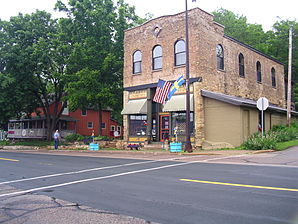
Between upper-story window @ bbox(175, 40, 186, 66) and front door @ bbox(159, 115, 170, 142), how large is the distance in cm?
435

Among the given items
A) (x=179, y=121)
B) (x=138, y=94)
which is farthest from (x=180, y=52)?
(x=179, y=121)

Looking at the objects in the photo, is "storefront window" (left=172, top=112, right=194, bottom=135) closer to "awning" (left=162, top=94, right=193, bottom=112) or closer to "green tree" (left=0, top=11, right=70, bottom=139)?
"awning" (left=162, top=94, right=193, bottom=112)

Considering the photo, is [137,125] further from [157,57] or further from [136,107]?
[157,57]

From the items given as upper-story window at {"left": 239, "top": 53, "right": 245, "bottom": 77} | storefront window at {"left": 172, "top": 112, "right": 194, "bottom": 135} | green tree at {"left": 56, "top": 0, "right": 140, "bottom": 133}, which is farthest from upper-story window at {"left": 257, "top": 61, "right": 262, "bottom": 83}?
green tree at {"left": 56, "top": 0, "right": 140, "bottom": 133}

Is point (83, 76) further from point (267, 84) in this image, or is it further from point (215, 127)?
point (267, 84)

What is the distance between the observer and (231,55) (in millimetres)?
24234

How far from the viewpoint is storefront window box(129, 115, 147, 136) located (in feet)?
78.9

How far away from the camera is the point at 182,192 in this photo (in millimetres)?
6922

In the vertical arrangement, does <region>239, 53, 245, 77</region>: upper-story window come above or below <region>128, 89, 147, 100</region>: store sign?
above

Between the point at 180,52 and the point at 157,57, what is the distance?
2.27 m

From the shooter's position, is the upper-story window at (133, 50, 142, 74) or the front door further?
the upper-story window at (133, 50, 142, 74)

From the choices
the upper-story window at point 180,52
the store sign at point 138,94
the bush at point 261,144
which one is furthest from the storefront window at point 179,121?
the bush at point 261,144

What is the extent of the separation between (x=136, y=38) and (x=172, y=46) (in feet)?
13.3

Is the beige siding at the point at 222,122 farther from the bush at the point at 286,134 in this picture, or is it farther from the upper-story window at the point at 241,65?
the upper-story window at the point at 241,65
